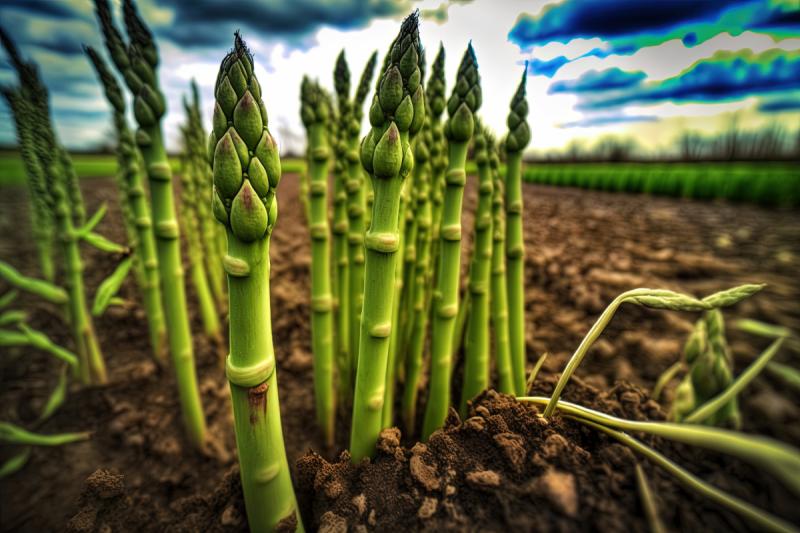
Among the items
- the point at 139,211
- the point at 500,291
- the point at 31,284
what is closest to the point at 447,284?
the point at 500,291

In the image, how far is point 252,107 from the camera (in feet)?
2.43

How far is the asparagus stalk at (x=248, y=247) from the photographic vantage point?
70cm

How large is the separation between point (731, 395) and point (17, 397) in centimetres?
324

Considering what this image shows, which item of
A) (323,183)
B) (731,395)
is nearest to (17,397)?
(323,183)

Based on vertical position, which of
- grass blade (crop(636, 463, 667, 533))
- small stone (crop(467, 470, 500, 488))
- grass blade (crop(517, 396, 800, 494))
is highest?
grass blade (crop(517, 396, 800, 494))

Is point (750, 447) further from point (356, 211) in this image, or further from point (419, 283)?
point (356, 211)

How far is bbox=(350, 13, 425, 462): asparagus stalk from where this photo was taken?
31.3 inches

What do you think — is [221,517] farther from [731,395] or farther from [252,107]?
[731,395]

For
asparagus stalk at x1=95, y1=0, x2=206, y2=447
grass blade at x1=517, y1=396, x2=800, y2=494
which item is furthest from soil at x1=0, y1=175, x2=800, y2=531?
asparagus stalk at x1=95, y1=0, x2=206, y2=447

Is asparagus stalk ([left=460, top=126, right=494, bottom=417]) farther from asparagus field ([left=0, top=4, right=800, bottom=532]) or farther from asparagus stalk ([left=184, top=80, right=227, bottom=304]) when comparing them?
asparagus stalk ([left=184, top=80, right=227, bottom=304])

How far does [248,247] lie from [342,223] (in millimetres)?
875

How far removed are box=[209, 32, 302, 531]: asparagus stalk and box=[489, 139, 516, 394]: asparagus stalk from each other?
86 centimetres

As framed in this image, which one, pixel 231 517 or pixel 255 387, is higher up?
pixel 255 387

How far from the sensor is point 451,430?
88 cm
